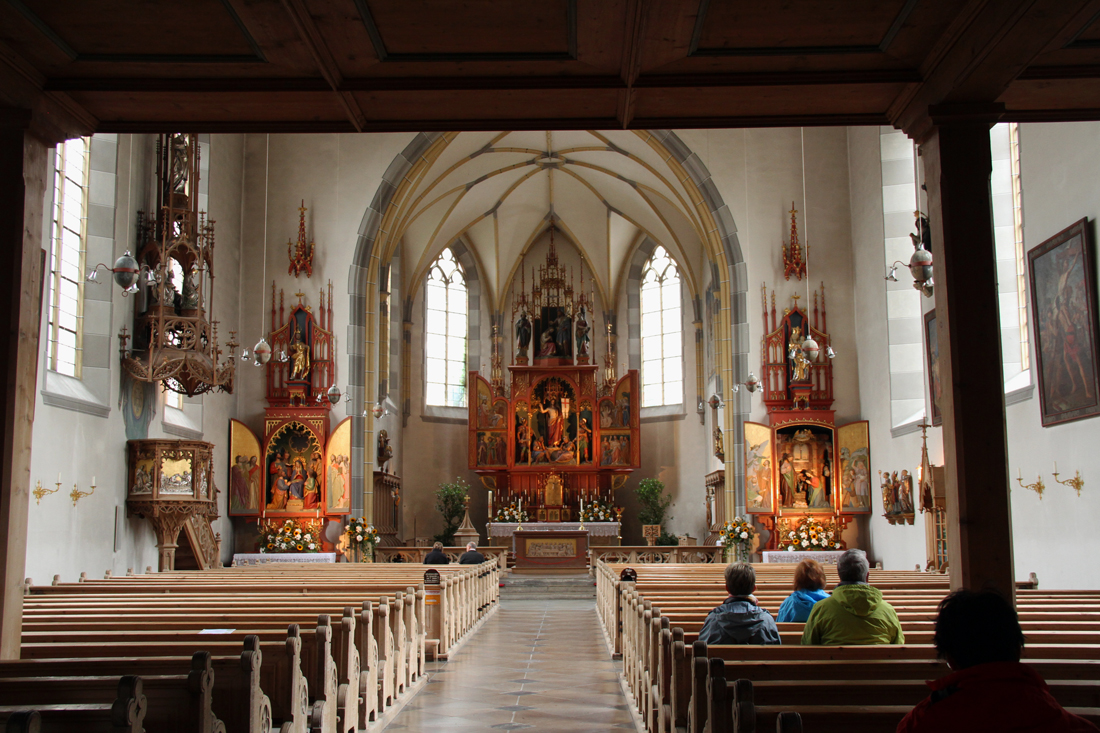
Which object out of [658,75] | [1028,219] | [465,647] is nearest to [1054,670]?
[658,75]

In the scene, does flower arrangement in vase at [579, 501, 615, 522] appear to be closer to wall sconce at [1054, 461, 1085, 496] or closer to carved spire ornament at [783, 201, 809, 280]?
carved spire ornament at [783, 201, 809, 280]

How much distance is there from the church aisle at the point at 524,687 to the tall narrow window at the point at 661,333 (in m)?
16.2

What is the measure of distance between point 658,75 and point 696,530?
2333cm

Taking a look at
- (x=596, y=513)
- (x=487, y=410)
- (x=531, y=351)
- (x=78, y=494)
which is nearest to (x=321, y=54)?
(x=78, y=494)

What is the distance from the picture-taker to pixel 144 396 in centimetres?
1566

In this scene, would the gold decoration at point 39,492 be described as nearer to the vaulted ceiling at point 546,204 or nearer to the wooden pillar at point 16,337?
the wooden pillar at point 16,337

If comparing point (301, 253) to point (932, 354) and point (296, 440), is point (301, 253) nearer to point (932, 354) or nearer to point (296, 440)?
point (296, 440)

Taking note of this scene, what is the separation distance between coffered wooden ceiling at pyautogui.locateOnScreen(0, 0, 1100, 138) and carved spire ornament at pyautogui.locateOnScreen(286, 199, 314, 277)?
15226mm

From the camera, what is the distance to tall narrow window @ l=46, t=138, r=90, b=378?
44.7ft

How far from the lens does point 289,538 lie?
1984 cm

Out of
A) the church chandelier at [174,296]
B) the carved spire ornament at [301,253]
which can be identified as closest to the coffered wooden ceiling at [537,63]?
the church chandelier at [174,296]

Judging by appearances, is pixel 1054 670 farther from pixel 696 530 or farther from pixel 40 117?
pixel 696 530

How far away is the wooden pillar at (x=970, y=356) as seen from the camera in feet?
17.9

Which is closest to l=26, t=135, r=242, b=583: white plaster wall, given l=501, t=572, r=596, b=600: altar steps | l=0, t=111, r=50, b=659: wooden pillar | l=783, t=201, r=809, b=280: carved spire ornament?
l=501, t=572, r=596, b=600: altar steps
